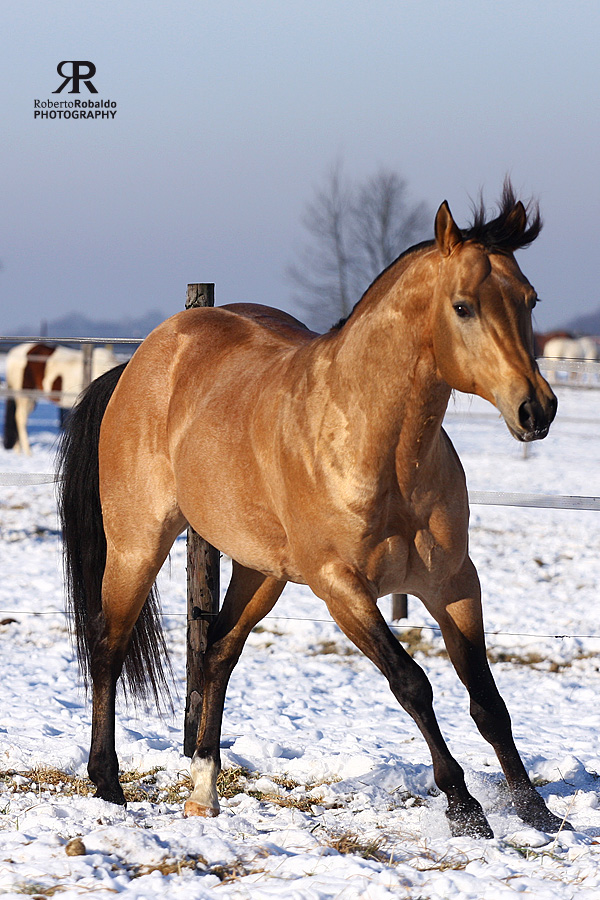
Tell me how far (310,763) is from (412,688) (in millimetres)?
1138

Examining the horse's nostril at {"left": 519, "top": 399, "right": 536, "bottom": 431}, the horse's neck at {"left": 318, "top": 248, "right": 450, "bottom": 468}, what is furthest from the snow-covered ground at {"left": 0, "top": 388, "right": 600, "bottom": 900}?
the horse's nostril at {"left": 519, "top": 399, "right": 536, "bottom": 431}

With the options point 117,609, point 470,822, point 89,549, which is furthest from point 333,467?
point 89,549

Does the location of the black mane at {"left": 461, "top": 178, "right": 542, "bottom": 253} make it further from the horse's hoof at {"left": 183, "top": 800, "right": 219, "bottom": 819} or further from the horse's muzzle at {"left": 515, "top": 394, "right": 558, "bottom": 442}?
the horse's hoof at {"left": 183, "top": 800, "right": 219, "bottom": 819}

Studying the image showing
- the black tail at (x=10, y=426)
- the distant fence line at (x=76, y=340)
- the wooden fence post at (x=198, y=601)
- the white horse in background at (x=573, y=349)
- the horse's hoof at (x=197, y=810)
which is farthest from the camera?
the white horse in background at (x=573, y=349)

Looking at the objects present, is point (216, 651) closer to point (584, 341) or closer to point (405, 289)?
point (405, 289)

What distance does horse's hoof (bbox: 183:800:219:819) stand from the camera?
3.28m

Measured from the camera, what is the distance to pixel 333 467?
2883 millimetres

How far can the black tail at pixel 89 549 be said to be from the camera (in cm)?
400

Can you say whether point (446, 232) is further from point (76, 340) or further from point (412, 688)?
point (76, 340)

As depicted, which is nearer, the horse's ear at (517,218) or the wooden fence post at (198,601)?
the horse's ear at (517,218)

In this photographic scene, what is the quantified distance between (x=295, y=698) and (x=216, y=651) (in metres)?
1.25

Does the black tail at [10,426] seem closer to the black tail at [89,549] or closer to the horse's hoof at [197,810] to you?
the black tail at [89,549]

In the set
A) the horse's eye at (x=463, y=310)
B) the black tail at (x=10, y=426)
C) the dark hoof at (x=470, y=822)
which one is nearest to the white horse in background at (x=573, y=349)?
the black tail at (x=10, y=426)

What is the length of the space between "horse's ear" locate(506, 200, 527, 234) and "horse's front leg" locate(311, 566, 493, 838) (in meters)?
1.07
